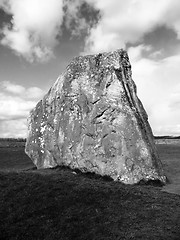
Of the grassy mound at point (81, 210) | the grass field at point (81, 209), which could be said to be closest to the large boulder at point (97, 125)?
the grass field at point (81, 209)

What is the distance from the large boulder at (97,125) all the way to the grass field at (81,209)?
178cm

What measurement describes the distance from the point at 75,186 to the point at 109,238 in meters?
4.78

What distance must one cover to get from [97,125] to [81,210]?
7.37 m

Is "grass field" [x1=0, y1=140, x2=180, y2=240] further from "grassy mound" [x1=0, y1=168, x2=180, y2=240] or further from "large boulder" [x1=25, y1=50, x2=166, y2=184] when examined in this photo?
"large boulder" [x1=25, y1=50, x2=166, y2=184]

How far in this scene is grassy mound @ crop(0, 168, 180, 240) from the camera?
465 inches

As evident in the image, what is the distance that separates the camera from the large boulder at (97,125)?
18.5 m

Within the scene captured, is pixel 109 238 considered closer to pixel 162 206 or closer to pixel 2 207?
pixel 162 206

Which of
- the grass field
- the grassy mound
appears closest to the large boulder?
the grass field

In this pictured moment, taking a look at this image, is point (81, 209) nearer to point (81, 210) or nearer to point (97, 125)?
point (81, 210)

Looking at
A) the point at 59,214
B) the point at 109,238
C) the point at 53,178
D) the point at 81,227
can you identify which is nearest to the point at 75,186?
the point at 53,178

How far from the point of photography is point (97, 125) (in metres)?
19.7

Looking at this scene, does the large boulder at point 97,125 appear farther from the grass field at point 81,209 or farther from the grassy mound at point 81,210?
the grassy mound at point 81,210

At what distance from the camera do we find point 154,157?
1897 centimetres

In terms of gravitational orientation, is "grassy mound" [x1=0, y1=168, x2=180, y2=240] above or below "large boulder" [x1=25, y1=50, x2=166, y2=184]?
below
